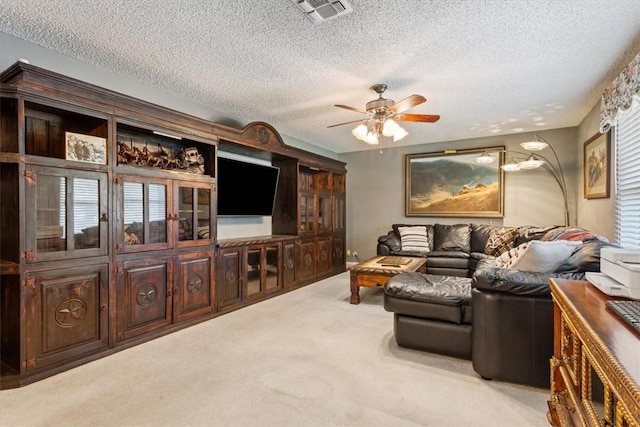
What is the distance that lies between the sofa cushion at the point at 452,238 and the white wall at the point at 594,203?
5.00ft

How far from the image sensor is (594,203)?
3.85 m

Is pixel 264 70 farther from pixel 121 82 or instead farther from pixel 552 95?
pixel 552 95

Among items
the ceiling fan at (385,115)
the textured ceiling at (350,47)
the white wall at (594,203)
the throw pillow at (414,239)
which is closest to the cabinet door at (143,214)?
the textured ceiling at (350,47)

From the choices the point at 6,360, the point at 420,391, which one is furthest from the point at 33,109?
the point at 420,391

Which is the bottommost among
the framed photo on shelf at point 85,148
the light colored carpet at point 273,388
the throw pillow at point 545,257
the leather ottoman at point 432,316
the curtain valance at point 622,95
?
the light colored carpet at point 273,388

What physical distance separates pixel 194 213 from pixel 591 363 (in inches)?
125

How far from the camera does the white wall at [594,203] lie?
3.21 m

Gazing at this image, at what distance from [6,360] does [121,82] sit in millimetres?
2390

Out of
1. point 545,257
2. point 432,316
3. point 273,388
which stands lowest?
point 273,388

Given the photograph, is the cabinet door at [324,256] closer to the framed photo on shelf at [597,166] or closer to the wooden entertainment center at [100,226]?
the wooden entertainment center at [100,226]

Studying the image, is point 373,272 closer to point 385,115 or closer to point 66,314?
point 385,115

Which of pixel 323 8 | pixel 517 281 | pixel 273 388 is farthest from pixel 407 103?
pixel 273 388

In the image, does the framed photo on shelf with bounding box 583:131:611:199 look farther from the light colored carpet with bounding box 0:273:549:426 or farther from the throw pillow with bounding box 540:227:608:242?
the light colored carpet with bounding box 0:273:549:426

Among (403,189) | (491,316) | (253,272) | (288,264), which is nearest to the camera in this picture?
(491,316)
